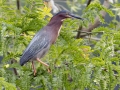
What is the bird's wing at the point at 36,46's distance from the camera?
252 centimetres

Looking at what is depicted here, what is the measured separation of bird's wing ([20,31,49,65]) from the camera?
8.27 feet

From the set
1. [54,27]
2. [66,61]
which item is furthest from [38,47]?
[66,61]

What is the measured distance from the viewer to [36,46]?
8.60 feet

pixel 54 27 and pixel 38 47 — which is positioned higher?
pixel 54 27

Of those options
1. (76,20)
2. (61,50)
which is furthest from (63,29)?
(61,50)

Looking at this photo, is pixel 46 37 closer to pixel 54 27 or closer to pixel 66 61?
pixel 54 27

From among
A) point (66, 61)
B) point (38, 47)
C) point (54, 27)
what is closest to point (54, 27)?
point (54, 27)

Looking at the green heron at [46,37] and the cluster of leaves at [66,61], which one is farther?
the green heron at [46,37]

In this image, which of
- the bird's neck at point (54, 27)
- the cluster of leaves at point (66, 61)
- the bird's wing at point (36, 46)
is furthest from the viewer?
the bird's neck at point (54, 27)

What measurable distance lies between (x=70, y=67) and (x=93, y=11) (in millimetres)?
438

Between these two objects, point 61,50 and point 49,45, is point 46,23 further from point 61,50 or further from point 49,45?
point 61,50

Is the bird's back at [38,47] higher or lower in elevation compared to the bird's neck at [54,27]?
lower

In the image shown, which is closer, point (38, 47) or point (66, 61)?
point (66, 61)

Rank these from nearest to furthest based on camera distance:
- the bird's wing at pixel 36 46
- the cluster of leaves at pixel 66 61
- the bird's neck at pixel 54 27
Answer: the cluster of leaves at pixel 66 61 → the bird's wing at pixel 36 46 → the bird's neck at pixel 54 27
